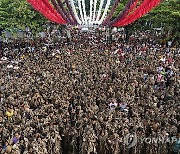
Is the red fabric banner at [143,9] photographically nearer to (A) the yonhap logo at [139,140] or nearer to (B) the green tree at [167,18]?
(B) the green tree at [167,18]

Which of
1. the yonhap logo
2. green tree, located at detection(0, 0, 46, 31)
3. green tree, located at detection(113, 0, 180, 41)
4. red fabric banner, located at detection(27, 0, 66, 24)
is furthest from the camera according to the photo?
green tree, located at detection(0, 0, 46, 31)

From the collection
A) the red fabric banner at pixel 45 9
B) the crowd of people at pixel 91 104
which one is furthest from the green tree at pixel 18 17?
the crowd of people at pixel 91 104

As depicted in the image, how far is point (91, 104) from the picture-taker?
40.9 ft

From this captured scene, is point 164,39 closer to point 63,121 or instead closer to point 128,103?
point 128,103

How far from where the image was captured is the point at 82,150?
1031cm

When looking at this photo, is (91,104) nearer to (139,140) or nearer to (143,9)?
(139,140)

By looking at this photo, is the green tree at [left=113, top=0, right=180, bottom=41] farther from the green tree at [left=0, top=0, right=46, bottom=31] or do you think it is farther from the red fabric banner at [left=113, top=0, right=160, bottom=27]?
the green tree at [left=0, top=0, right=46, bottom=31]

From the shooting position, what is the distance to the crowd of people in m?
10.3

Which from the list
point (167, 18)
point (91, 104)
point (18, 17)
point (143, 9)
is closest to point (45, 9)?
point (143, 9)

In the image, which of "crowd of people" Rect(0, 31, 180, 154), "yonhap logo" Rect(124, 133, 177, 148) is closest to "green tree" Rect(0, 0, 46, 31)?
"crowd of people" Rect(0, 31, 180, 154)

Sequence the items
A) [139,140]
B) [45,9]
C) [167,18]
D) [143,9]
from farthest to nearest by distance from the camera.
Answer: [167,18] → [45,9] → [143,9] → [139,140]

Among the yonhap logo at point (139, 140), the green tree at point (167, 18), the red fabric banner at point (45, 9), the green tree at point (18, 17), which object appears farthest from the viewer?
the green tree at point (18, 17)

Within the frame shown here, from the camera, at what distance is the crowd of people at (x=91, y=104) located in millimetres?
10273

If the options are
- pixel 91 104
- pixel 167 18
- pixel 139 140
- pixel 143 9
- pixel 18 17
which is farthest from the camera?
pixel 18 17
